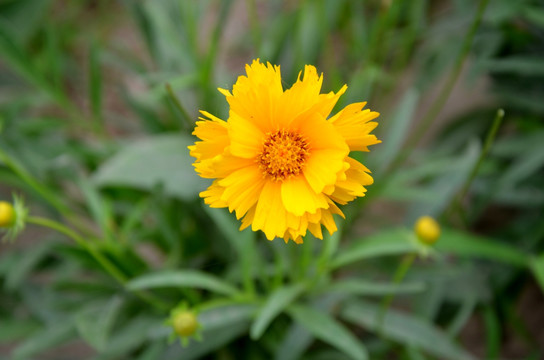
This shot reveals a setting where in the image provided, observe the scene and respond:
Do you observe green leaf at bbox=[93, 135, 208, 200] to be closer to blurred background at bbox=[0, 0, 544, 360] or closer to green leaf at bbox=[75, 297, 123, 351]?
blurred background at bbox=[0, 0, 544, 360]

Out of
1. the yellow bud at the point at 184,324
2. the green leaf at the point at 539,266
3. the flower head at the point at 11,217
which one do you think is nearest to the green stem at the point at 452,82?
the green leaf at the point at 539,266

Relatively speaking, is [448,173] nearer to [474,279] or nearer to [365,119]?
[474,279]

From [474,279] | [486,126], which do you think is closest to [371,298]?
[474,279]

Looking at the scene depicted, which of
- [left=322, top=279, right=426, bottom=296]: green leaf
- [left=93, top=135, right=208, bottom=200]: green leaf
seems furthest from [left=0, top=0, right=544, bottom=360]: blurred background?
[left=322, top=279, right=426, bottom=296]: green leaf

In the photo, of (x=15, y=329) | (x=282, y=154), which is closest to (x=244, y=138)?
(x=282, y=154)

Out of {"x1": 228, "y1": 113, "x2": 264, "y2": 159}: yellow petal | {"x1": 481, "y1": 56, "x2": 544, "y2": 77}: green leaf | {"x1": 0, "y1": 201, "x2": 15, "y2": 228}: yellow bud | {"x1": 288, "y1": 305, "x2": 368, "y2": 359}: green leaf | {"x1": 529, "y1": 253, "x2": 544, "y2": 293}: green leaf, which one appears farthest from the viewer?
{"x1": 481, "y1": 56, "x2": 544, "y2": 77}: green leaf

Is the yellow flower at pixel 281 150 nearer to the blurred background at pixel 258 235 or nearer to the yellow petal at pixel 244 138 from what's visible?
the yellow petal at pixel 244 138

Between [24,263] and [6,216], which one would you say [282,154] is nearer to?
[6,216]
